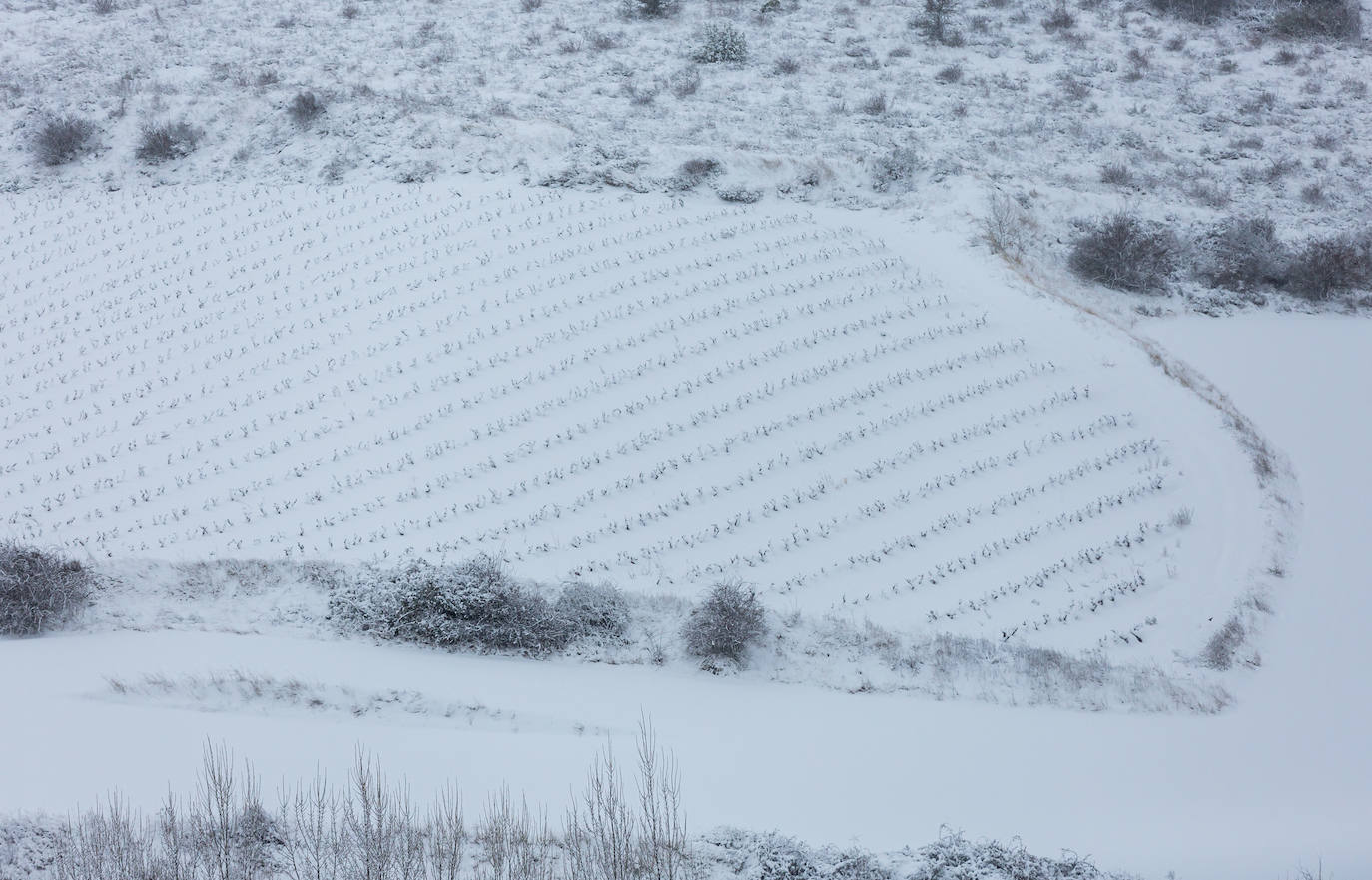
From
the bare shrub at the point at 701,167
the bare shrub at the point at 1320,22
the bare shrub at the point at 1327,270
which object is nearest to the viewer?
the bare shrub at the point at 1327,270

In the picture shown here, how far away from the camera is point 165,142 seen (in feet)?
83.7

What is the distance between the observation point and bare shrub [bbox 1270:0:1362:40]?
3181 cm

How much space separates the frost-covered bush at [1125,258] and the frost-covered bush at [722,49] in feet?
44.9

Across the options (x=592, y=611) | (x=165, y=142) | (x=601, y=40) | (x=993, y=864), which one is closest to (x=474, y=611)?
(x=592, y=611)

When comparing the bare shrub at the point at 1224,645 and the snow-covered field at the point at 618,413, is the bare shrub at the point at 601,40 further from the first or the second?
the bare shrub at the point at 1224,645

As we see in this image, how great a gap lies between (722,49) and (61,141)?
763 inches

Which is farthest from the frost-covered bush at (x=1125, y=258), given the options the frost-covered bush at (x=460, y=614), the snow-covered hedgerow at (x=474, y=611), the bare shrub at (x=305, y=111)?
the bare shrub at (x=305, y=111)

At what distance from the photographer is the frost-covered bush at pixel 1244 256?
21859 millimetres

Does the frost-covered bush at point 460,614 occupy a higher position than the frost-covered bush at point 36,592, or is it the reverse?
the frost-covered bush at point 36,592

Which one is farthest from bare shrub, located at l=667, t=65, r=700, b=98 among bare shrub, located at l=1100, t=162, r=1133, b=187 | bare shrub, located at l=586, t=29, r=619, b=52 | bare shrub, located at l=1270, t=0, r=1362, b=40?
bare shrub, located at l=1270, t=0, r=1362, b=40

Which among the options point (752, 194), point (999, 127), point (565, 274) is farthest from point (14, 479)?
point (999, 127)

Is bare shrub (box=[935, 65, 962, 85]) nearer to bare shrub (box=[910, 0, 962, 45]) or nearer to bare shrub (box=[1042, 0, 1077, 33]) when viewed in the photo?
bare shrub (box=[910, 0, 962, 45])

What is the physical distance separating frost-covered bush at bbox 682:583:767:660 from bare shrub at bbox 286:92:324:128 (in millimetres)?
20270

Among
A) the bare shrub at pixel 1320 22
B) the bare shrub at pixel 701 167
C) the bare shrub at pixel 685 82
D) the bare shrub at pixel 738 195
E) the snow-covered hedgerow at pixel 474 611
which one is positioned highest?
the bare shrub at pixel 1320 22
